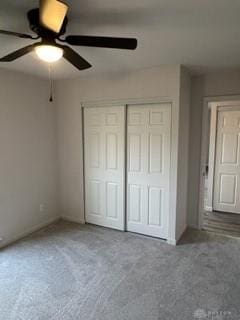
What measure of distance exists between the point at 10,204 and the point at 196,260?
8.52ft

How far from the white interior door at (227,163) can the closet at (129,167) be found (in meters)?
1.89

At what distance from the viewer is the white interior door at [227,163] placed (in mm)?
4480

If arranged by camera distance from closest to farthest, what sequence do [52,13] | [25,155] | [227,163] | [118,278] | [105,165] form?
1. [52,13]
2. [118,278]
3. [25,155]
4. [105,165]
5. [227,163]

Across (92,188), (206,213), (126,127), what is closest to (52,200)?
(92,188)

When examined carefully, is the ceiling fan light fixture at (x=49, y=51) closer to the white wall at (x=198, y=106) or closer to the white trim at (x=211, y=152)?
the white wall at (x=198, y=106)

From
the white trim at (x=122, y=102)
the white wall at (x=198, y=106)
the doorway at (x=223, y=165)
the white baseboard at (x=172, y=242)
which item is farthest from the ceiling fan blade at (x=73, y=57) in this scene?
the doorway at (x=223, y=165)

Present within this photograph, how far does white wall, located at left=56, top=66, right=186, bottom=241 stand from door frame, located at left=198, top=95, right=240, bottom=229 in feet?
2.38

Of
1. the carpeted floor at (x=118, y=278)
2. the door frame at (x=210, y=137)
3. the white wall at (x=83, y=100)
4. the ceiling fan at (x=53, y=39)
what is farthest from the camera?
the door frame at (x=210, y=137)

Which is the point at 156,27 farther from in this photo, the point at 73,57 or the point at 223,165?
the point at 223,165

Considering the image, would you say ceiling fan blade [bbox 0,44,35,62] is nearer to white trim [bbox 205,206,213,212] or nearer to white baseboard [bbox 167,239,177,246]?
white baseboard [bbox 167,239,177,246]

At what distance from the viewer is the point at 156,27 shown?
193 centimetres

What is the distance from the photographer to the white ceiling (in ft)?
5.25

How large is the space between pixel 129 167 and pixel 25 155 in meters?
1.56

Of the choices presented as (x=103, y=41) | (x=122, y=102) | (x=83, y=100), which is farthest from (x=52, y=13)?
(x=83, y=100)
